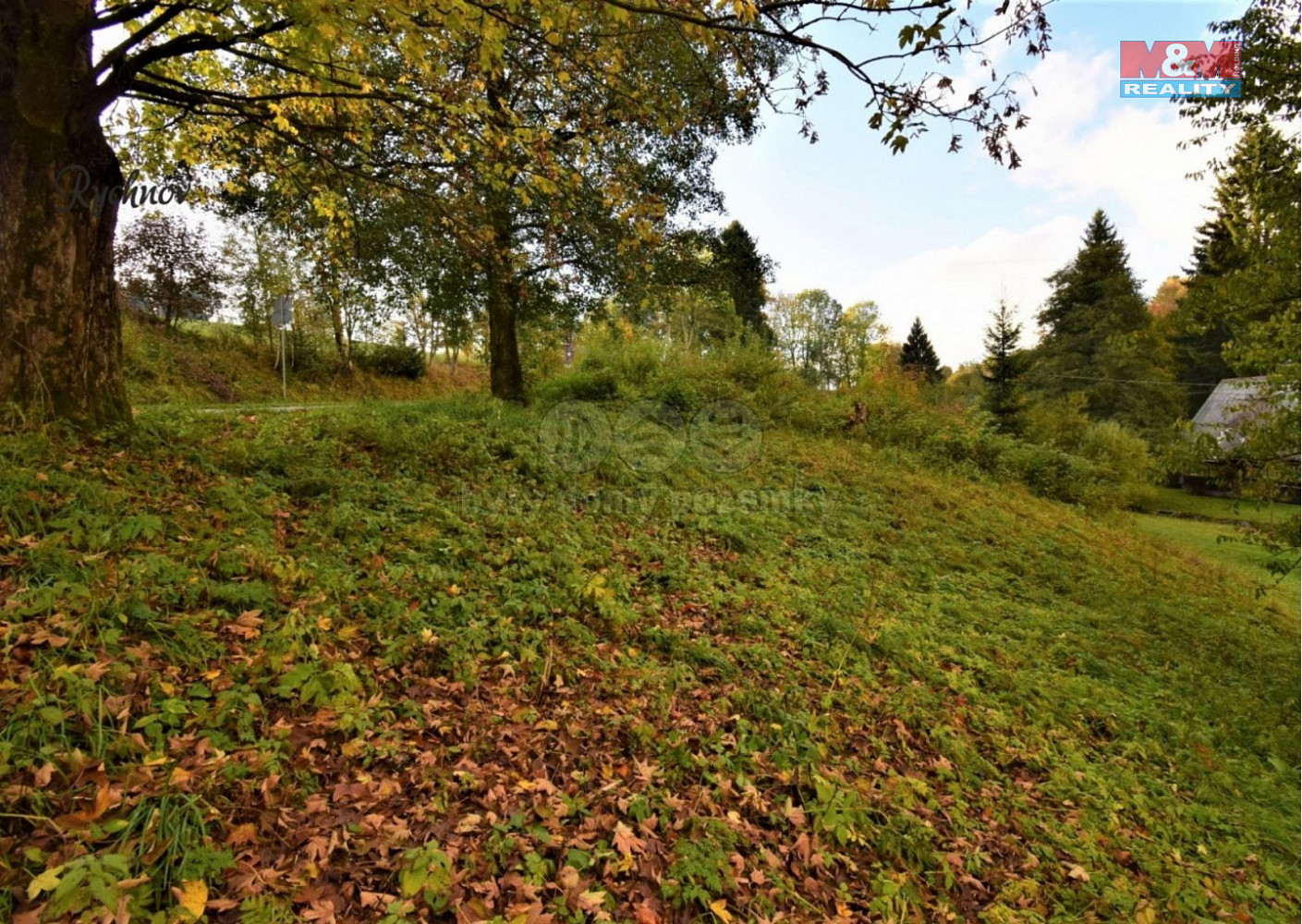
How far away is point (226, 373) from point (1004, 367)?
24.2 m

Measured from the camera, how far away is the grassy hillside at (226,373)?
1179 centimetres

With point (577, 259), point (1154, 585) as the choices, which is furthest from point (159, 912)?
point (1154, 585)

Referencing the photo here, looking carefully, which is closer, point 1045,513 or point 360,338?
point 1045,513

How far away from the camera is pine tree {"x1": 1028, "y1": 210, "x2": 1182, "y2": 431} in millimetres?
28234

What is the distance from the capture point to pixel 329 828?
2195 millimetres

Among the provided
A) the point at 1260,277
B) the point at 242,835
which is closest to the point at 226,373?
the point at 242,835

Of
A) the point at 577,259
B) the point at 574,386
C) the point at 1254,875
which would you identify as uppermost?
the point at 577,259

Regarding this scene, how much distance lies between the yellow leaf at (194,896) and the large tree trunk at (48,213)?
395cm

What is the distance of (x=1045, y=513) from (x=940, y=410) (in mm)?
5664

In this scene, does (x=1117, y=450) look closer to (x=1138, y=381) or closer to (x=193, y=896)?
(x=1138, y=381)

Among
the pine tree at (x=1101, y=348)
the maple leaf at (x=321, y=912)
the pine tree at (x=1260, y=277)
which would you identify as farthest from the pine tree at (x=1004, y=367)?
the maple leaf at (x=321, y=912)

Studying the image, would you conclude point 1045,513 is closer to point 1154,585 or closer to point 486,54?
point 1154,585

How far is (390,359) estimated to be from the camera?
1931 centimetres

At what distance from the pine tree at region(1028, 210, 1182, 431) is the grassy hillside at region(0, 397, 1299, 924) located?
2853 centimetres
